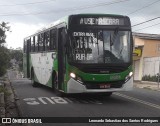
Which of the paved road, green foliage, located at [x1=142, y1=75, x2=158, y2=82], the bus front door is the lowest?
green foliage, located at [x1=142, y1=75, x2=158, y2=82]

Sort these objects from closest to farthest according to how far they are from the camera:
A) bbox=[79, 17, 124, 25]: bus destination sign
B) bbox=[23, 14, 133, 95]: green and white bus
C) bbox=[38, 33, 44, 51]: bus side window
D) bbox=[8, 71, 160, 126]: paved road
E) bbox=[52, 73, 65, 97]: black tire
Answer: bbox=[8, 71, 160, 126]: paved road → bbox=[23, 14, 133, 95]: green and white bus → bbox=[79, 17, 124, 25]: bus destination sign → bbox=[52, 73, 65, 97]: black tire → bbox=[38, 33, 44, 51]: bus side window

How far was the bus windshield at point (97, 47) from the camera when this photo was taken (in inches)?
610

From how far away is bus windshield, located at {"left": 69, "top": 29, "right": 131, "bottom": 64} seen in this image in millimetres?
15484

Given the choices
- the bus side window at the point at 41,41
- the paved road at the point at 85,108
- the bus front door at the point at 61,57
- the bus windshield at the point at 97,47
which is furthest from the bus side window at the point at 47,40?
the bus windshield at the point at 97,47

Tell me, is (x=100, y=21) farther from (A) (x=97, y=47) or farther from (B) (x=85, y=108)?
(B) (x=85, y=108)

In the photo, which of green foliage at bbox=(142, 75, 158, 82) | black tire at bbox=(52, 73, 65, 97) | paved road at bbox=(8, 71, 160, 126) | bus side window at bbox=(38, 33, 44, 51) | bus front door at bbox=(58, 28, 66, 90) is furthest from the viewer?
green foliage at bbox=(142, 75, 158, 82)

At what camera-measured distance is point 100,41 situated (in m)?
15.6

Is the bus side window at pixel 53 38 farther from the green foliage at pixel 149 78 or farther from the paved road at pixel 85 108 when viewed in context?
the green foliage at pixel 149 78

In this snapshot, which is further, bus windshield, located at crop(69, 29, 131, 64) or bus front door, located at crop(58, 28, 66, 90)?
bus front door, located at crop(58, 28, 66, 90)

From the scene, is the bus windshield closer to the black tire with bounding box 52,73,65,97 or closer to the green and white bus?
the green and white bus

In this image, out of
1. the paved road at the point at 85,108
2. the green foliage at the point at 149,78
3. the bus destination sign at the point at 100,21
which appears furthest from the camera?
the green foliage at the point at 149,78

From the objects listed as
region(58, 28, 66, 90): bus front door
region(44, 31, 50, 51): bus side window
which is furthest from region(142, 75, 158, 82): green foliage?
region(58, 28, 66, 90): bus front door

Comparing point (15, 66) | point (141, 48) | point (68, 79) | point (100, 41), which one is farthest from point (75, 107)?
point (15, 66)

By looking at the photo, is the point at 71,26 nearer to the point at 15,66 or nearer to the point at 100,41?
the point at 100,41
